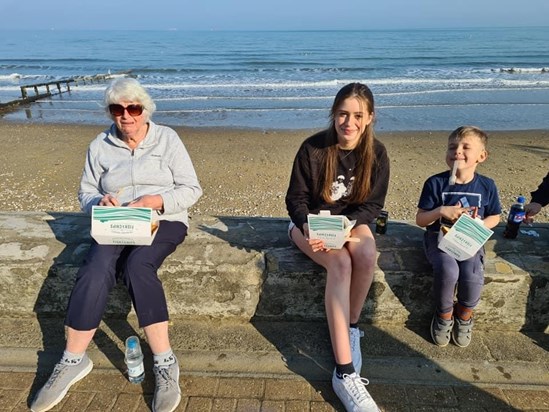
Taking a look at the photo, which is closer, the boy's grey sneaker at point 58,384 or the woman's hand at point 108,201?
the boy's grey sneaker at point 58,384

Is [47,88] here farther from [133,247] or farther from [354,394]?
[354,394]

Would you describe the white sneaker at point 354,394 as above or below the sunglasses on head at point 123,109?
below

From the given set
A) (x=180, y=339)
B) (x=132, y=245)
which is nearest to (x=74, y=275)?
(x=132, y=245)

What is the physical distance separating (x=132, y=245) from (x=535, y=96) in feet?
71.8

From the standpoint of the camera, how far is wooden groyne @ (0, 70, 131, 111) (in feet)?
65.7

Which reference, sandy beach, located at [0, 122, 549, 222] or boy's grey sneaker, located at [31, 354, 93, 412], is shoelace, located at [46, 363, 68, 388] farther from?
sandy beach, located at [0, 122, 549, 222]

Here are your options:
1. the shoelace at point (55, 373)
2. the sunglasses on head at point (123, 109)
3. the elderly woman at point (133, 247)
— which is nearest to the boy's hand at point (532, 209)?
the elderly woman at point (133, 247)

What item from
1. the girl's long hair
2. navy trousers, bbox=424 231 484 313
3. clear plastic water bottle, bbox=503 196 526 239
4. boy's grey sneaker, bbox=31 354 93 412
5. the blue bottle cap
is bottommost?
boy's grey sneaker, bbox=31 354 93 412

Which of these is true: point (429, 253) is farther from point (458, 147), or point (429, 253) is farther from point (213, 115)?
point (213, 115)

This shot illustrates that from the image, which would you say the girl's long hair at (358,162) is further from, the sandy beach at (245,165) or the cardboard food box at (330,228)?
the sandy beach at (245,165)

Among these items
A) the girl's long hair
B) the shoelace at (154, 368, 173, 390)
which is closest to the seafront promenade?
the shoelace at (154, 368, 173, 390)

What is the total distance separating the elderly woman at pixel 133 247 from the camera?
2541mm

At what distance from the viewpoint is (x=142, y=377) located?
2.66 meters

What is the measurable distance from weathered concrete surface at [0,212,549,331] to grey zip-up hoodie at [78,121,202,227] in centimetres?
44
